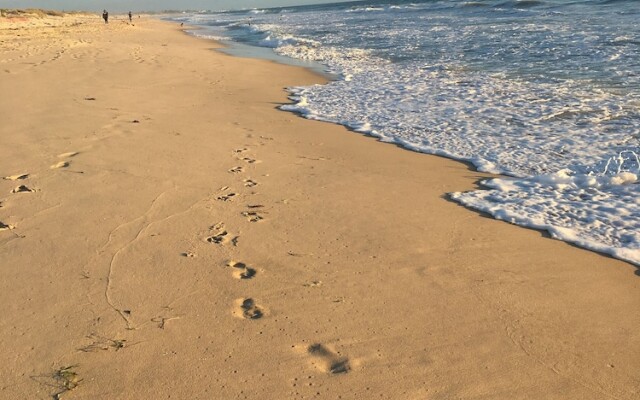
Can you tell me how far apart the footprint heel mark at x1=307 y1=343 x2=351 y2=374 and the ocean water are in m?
2.22

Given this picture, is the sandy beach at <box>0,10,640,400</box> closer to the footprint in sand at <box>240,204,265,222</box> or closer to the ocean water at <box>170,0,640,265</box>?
the footprint in sand at <box>240,204,265,222</box>

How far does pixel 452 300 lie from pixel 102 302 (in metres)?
2.00

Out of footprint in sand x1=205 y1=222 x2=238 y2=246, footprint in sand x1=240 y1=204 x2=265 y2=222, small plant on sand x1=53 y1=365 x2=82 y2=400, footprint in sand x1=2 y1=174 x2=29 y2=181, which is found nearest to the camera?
small plant on sand x1=53 y1=365 x2=82 y2=400

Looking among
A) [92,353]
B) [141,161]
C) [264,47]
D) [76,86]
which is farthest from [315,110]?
[264,47]

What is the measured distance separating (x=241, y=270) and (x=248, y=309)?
1.42 ft

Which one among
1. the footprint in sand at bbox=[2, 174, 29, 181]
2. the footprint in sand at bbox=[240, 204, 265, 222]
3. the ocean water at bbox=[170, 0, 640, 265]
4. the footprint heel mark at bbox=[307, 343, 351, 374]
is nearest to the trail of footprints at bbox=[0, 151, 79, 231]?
the footprint in sand at bbox=[2, 174, 29, 181]

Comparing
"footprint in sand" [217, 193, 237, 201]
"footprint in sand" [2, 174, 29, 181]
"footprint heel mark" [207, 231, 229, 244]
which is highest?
"footprint in sand" [2, 174, 29, 181]

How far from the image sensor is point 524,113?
293 inches

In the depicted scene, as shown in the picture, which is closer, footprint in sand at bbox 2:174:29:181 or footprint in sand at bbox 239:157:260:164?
footprint in sand at bbox 2:174:29:181

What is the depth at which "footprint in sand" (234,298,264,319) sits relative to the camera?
2750 mm

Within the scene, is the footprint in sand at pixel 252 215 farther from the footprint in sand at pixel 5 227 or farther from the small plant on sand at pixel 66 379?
the small plant on sand at pixel 66 379

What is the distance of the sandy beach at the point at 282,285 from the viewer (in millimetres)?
2320

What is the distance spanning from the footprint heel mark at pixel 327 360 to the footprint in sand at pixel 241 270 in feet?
2.57

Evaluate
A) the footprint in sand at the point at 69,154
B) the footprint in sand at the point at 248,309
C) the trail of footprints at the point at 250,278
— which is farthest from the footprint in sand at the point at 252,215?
the footprint in sand at the point at 69,154
